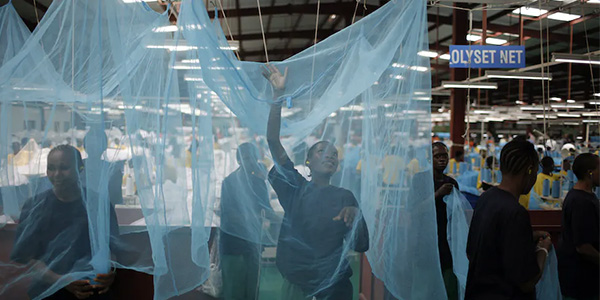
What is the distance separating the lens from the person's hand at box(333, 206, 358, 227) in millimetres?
2092

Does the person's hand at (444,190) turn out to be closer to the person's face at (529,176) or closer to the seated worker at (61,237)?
the person's face at (529,176)

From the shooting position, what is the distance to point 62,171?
7.14 feet

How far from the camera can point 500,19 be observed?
524 inches

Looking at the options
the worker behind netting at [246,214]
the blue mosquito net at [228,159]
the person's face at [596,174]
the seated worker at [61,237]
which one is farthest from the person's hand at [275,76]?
the person's face at [596,174]

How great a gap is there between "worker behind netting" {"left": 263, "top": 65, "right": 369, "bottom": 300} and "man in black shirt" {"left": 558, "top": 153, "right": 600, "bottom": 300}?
116cm

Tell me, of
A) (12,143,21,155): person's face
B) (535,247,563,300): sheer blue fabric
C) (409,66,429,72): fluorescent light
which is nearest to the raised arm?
(409,66,429,72): fluorescent light

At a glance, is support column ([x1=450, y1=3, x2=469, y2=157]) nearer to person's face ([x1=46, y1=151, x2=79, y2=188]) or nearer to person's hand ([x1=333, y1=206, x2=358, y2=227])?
person's hand ([x1=333, y1=206, x2=358, y2=227])

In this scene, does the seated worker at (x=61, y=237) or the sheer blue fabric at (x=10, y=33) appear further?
the sheer blue fabric at (x=10, y=33)

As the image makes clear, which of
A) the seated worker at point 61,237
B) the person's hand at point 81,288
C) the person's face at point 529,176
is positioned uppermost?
the person's face at point 529,176

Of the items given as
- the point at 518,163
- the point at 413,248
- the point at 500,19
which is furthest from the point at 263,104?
the point at 500,19

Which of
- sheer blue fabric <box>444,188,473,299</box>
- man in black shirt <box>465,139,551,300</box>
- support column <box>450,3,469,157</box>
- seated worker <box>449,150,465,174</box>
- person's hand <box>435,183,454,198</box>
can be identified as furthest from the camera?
support column <box>450,3,469,157</box>

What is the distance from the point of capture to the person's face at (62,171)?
85.4 inches

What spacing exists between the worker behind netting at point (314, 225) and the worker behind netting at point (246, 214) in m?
0.12

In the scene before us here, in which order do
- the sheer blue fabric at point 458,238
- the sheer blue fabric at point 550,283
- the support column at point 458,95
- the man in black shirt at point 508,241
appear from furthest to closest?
the support column at point 458,95
the sheer blue fabric at point 458,238
the sheer blue fabric at point 550,283
the man in black shirt at point 508,241
